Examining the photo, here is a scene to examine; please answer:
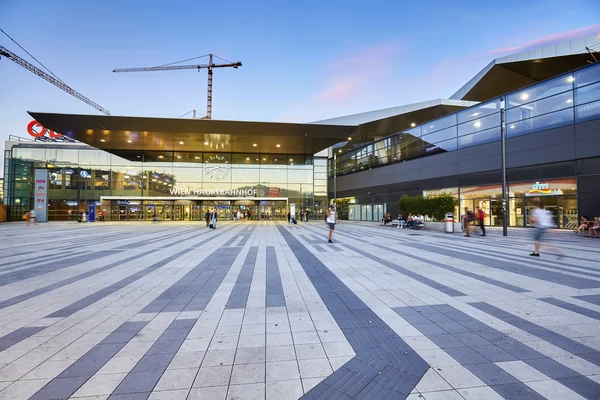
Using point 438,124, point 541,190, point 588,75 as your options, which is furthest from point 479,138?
point 588,75

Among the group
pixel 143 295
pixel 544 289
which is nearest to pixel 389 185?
pixel 544 289

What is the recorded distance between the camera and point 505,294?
551cm

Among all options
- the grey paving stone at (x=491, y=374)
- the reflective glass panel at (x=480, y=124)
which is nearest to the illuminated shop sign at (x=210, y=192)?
the reflective glass panel at (x=480, y=124)

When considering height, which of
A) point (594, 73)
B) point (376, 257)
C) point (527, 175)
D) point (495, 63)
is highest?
point (495, 63)

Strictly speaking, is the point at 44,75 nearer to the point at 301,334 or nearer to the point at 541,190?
the point at 301,334

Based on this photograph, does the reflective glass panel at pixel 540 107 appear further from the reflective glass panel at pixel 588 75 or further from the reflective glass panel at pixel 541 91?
the reflective glass panel at pixel 588 75

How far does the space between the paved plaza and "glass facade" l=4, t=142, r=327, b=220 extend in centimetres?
3256

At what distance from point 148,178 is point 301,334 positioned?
4113 cm

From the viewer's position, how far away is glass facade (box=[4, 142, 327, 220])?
3900cm

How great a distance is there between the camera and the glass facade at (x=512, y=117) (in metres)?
18.6

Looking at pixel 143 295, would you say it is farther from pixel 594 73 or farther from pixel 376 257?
pixel 594 73

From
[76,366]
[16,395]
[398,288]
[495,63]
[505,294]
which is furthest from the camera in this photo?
[495,63]

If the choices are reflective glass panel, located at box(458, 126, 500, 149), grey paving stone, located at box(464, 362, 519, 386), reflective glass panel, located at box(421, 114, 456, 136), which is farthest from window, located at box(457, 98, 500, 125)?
grey paving stone, located at box(464, 362, 519, 386)

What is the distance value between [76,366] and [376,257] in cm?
851
